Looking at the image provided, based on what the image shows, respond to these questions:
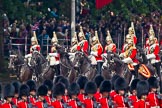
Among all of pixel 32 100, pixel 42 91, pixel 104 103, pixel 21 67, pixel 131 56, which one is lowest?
pixel 104 103

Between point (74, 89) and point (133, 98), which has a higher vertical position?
point (74, 89)

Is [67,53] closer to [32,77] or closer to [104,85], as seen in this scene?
[32,77]

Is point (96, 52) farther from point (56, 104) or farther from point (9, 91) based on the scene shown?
point (56, 104)

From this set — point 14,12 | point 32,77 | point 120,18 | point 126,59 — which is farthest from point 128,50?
point 120,18

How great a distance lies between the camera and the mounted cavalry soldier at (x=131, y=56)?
42.7m

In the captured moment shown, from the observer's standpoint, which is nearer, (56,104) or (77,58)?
(56,104)

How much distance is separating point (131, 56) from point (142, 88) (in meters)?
10.7

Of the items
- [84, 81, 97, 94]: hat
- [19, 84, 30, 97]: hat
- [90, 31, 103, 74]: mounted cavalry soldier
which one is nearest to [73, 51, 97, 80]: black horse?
[90, 31, 103, 74]: mounted cavalry soldier

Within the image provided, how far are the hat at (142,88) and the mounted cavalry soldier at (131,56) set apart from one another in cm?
952

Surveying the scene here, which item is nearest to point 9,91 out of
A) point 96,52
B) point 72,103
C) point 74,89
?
point 72,103

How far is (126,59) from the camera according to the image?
141 feet

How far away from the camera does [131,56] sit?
4309 cm

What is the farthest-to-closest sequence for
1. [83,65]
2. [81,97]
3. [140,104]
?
[83,65] → [81,97] → [140,104]

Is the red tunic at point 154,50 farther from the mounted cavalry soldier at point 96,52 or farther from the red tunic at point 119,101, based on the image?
the red tunic at point 119,101
